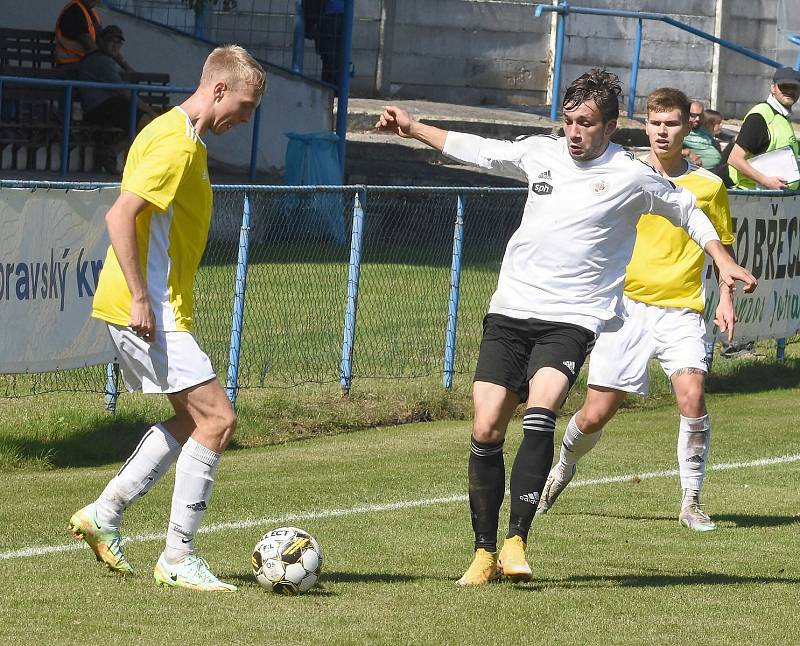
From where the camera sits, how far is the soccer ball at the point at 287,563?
253 inches

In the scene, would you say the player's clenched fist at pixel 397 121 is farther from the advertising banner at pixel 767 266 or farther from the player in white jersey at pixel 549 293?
the advertising banner at pixel 767 266

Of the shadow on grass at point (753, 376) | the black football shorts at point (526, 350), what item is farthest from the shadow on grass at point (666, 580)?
the shadow on grass at point (753, 376)

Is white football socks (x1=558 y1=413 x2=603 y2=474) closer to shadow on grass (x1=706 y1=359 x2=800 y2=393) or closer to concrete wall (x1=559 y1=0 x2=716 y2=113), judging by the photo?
shadow on grass (x1=706 y1=359 x2=800 y2=393)

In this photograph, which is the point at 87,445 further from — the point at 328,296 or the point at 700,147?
the point at 700,147

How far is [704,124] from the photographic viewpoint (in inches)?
746

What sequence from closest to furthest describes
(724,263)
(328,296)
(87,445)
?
(724,263) < (87,445) < (328,296)

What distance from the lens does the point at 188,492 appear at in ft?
20.9

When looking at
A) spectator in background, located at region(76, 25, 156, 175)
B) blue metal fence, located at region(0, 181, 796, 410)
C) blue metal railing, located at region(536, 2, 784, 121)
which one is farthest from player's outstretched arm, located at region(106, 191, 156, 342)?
blue metal railing, located at region(536, 2, 784, 121)

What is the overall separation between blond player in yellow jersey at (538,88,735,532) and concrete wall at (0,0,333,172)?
1445cm

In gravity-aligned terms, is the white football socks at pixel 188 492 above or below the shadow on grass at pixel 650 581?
above

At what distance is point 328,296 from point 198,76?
33.9 feet

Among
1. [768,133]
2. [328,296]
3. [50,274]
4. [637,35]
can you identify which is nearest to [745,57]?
[637,35]

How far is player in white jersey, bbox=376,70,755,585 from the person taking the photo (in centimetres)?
663

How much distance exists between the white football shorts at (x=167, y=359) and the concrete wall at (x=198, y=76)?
53.3 ft
